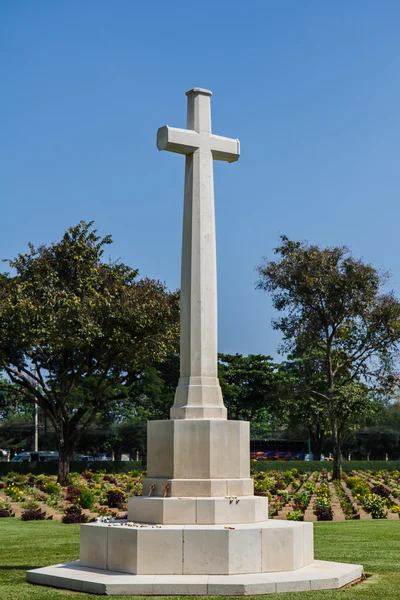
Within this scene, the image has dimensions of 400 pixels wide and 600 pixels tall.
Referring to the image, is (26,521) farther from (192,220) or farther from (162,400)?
(162,400)

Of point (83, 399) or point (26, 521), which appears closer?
point (26, 521)

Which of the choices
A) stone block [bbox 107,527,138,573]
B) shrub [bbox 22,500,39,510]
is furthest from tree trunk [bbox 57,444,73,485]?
stone block [bbox 107,527,138,573]

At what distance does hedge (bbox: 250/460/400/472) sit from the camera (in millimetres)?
49438

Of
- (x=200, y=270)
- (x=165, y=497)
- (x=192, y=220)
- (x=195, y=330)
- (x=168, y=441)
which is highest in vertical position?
(x=192, y=220)

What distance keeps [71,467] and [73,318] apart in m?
14.7

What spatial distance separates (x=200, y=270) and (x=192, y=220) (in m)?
0.82

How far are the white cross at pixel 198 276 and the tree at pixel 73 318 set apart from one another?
21.8m

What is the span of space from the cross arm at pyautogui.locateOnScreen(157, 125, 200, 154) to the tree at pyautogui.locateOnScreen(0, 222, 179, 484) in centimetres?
2185

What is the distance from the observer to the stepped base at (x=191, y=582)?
9305 millimetres

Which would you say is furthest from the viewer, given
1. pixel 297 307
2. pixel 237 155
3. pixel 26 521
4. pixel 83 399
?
pixel 83 399

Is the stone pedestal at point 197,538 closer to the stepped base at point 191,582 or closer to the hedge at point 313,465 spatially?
the stepped base at point 191,582

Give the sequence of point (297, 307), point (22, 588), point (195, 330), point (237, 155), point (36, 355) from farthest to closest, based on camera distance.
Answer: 1. point (297, 307)
2. point (36, 355)
3. point (237, 155)
4. point (195, 330)
5. point (22, 588)

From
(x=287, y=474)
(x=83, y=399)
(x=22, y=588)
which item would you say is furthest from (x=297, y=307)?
(x=22, y=588)

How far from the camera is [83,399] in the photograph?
4394 centimetres
